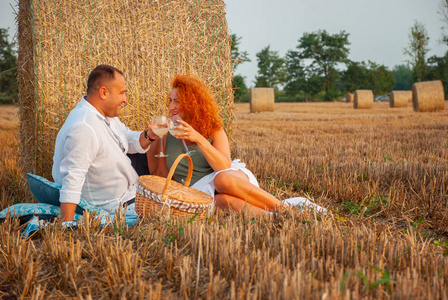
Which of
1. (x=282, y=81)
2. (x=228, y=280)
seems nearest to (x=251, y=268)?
(x=228, y=280)

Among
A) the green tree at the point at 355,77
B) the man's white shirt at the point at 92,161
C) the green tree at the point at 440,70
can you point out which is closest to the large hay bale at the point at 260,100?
the man's white shirt at the point at 92,161

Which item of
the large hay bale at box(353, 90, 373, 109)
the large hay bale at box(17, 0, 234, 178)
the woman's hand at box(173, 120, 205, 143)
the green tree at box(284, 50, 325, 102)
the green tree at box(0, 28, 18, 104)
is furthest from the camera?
the green tree at box(284, 50, 325, 102)

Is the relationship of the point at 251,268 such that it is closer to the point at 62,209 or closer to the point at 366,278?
the point at 366,278

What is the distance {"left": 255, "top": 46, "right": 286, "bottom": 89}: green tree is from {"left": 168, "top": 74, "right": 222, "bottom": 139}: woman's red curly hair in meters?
54.2

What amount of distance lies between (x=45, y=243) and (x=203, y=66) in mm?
3417

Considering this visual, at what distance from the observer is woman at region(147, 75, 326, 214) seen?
3.57 m

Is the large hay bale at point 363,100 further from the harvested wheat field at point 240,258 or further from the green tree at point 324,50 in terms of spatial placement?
the green tree at point 324,50

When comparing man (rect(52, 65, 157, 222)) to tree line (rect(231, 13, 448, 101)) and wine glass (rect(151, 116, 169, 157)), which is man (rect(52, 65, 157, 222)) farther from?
tree line (rect(231, 13, 448, 101))

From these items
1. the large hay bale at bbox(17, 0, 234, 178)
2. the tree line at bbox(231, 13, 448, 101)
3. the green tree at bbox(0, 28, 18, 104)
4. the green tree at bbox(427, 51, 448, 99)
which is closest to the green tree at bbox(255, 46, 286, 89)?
the tree line at bbox(231, 13, 448, 101)

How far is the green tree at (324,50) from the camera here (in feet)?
190

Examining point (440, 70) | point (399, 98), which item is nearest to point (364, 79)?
point (440, 70)

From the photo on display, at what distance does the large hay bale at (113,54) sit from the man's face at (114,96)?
1331mm

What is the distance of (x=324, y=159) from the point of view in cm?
582

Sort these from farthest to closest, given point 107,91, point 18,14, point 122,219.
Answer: point 18,14, point 107,91, point 122,219
